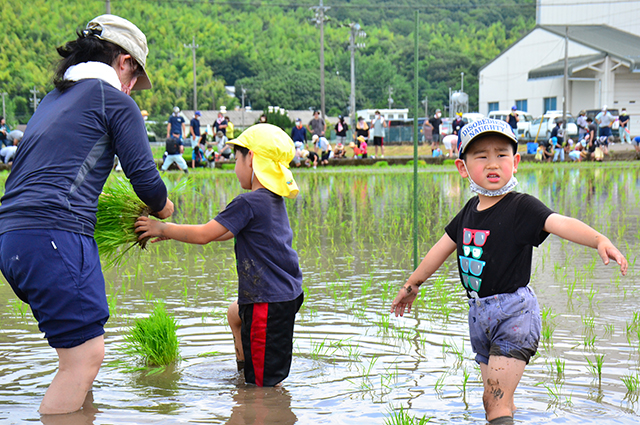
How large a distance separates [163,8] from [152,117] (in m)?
35.9

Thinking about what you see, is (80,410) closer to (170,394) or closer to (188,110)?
(170,394)

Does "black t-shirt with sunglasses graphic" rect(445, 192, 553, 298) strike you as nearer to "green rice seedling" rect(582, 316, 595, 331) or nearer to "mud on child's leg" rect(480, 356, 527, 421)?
"mud on child's leg" rect(480, 356, 527, 421)

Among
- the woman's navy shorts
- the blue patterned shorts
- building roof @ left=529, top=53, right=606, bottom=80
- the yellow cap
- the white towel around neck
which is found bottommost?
the blue patterned shorts

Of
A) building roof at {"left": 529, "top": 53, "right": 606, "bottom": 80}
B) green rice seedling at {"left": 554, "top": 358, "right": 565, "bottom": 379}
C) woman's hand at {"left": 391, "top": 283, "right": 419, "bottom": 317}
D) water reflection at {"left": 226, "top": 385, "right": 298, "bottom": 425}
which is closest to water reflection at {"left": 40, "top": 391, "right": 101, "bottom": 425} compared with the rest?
water reflection at {"left": 226, "top": 385, "right": 298, "bottom": 425}

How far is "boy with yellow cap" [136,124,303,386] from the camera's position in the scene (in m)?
3.33

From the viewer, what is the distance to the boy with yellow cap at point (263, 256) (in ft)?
10.9

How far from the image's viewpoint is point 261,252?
3.37m

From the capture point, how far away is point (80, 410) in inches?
119

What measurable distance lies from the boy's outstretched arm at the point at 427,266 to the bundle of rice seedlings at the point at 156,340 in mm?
1325

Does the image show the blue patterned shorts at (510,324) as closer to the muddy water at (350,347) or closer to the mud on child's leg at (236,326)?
the muddy water at (350,347)

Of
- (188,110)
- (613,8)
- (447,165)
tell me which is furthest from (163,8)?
(447,165)

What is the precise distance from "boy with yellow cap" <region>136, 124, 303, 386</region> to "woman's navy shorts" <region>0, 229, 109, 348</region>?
25.7 inches

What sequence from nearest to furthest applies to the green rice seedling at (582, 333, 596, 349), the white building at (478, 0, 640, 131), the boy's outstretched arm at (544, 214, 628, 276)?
the boy's outstretched arm at (544, 214, 628, 276), the green rice seedling at (582, 333, 596, 349), the white building at (478, 0, 640, 131)

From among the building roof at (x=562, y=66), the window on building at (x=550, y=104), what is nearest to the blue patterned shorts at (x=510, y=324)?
the building roof at (x=562, y=66)
